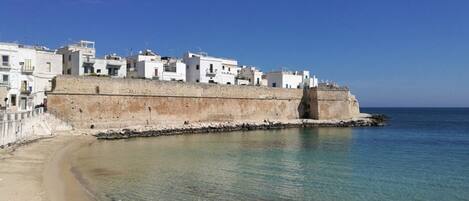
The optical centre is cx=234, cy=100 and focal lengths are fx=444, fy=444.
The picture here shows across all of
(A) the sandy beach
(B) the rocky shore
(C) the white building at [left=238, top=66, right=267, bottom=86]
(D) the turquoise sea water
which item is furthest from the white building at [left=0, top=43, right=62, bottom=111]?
(C) the white building at [left=238, top=66, right=267, bottom=86]

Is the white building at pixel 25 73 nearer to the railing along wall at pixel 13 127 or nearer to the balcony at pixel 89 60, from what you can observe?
the balcony at pixel 89 60

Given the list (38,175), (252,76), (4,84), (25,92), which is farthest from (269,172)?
(252,76)

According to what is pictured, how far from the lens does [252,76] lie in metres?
50.6

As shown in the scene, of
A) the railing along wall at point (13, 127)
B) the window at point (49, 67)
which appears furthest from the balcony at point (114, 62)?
the railing along wall at point (13, 127)

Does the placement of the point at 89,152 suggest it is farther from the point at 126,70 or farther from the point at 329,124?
the point at 329,124

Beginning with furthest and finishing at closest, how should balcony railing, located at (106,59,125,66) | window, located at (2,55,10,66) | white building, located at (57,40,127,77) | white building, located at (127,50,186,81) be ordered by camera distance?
white building, located at (127,50,186,81) → balcony railing, located at (106,59,125,66) → white building, located at (57,40,127,77) → window, located at (2,55,10,66)

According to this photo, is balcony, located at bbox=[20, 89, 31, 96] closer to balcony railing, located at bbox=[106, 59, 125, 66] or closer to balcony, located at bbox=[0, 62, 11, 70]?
balcony, located at bbox=[0, 62, 11, 70]

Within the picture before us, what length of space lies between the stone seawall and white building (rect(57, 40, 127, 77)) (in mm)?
5537

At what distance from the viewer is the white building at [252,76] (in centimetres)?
5009

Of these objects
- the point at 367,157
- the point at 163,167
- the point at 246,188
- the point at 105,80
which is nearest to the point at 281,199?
the point at 246,188

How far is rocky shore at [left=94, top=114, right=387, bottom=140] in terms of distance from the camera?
1072 inches

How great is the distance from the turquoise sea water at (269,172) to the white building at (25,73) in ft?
34.7

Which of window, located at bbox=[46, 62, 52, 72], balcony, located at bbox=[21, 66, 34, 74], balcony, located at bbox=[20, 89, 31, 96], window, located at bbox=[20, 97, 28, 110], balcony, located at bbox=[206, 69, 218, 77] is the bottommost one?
window, located at bbox=[20, 97, 28, 110]

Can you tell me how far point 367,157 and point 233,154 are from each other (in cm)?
573
